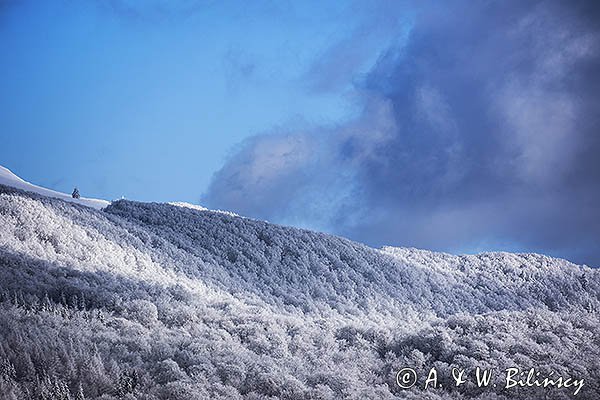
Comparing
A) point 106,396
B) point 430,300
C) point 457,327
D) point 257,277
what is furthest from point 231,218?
point 106,396

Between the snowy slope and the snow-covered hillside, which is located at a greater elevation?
the snowy slope

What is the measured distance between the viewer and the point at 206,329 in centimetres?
1133

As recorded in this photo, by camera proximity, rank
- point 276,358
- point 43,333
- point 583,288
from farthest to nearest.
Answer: point 583,288, point 276,358, point 43,333

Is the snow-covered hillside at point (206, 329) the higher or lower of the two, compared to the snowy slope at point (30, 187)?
lower

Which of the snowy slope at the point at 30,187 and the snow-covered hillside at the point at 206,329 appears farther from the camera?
the snowy slope at the point at 30,187

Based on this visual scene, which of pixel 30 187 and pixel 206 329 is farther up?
pixel 30 187

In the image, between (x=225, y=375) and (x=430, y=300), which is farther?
(x=430, y=300)

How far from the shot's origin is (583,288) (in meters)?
34.3

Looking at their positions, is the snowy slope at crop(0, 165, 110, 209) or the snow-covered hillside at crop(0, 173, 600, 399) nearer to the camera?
the snow-covered hillside at crop(0, 173, 600, 399)

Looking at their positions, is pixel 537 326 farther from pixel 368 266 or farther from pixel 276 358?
pixel 368 266

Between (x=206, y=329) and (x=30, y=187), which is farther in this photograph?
(x=30, y=187)

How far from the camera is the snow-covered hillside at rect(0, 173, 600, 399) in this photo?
314 inches

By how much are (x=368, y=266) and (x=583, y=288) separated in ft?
61.8

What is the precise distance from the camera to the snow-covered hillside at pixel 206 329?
7.96 metres
